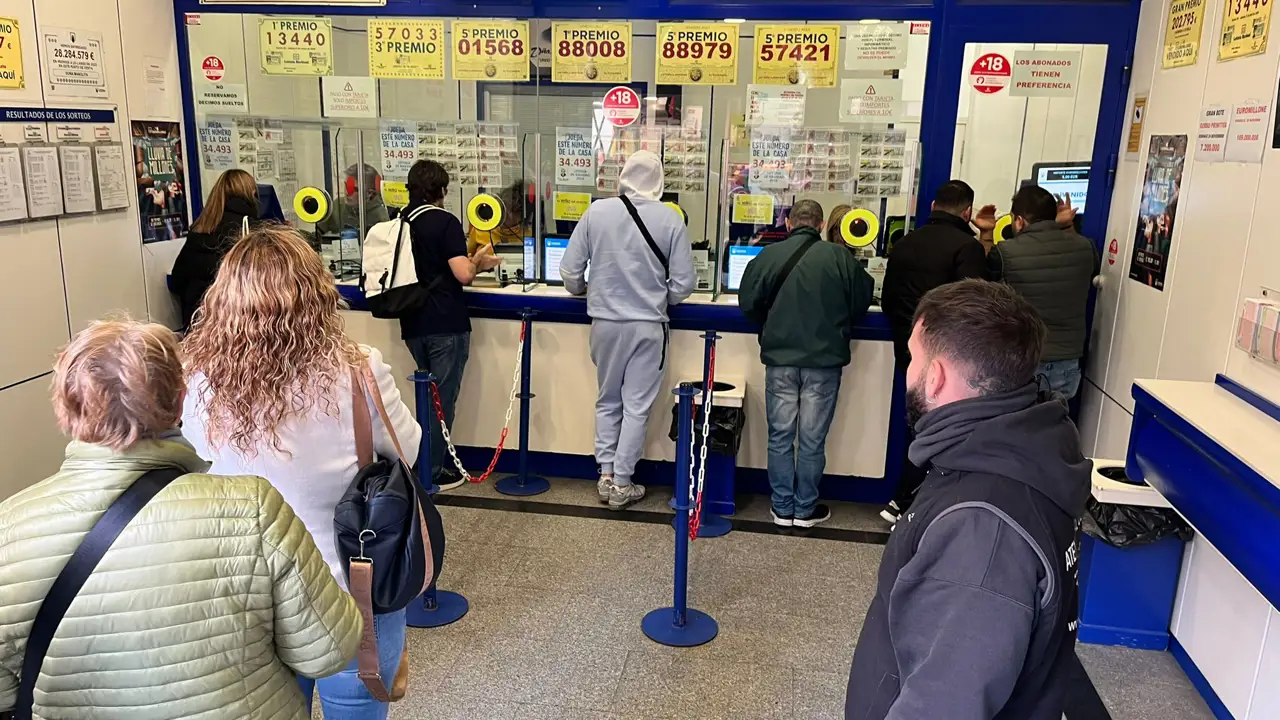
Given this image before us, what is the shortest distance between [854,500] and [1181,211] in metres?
1.94

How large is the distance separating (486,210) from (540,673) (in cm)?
265

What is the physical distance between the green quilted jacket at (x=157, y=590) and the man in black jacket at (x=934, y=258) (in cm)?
289

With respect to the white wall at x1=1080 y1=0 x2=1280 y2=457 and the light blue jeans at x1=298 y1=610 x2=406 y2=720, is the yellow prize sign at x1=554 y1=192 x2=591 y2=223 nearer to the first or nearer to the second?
the white wall at x1=1080 y1=0 x2=1280 y2=457

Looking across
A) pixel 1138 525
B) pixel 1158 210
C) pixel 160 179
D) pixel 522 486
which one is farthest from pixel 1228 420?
pixel 160 179

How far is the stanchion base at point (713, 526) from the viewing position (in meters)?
3.93

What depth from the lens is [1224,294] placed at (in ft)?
9.09

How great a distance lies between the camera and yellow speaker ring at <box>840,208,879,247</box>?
4.34 m

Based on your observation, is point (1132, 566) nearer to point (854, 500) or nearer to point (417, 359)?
point (854, 500)

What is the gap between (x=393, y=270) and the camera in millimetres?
4043

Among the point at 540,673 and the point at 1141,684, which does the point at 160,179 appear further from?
the point at 1141,684

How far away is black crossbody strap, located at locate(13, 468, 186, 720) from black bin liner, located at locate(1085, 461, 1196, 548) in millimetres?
2884

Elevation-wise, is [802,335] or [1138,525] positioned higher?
[802,335]

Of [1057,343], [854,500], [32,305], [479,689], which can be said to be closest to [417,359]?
[32,305]

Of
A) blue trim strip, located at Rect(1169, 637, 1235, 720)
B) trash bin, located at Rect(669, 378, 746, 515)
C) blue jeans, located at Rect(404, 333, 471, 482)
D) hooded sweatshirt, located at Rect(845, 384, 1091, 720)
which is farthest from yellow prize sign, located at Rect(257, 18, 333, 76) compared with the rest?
blue trim strip, located at Rect(1169, 637, 1235, 720)
